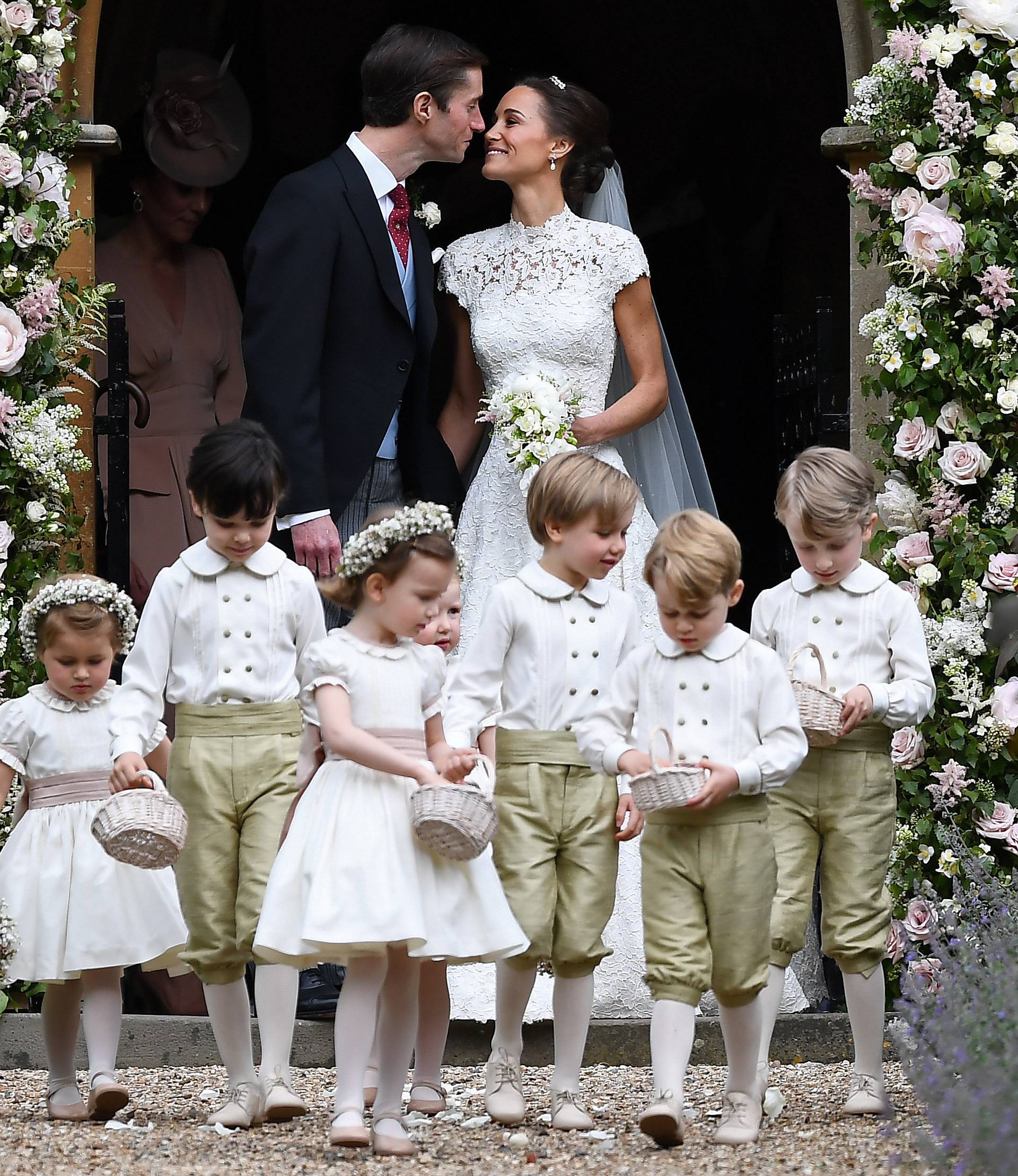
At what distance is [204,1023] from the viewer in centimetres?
556

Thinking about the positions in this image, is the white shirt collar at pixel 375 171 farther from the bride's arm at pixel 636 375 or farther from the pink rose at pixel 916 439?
the pink rose at pixel 916 439

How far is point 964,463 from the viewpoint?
545 centimetres

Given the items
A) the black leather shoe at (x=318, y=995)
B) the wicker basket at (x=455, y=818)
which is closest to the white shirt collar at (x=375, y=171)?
A: the black leather shoe at (x=318, y=995)

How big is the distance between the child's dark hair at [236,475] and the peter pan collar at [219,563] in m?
0.12

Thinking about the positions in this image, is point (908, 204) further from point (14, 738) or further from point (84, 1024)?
point (84, 1024)

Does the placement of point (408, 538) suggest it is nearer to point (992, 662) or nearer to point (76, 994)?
point (76, 994)

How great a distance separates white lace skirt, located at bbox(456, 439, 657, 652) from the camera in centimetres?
599

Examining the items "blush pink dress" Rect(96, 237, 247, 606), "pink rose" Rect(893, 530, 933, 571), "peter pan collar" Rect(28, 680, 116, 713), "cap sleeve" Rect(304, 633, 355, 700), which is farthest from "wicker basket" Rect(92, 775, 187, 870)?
"blush pink dress" Rect(96, 237, 247, 606)

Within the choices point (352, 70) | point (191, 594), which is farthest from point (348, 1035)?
point (352, 70)

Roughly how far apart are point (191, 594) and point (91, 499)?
1581 millimetres

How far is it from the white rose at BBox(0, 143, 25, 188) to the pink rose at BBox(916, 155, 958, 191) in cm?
252

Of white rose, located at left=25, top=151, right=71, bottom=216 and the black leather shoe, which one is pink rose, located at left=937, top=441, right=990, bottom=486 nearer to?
the black leather shoe

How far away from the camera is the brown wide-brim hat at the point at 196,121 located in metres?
7.77

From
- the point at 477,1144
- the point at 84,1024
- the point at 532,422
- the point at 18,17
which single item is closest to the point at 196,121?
the point at 18,17
